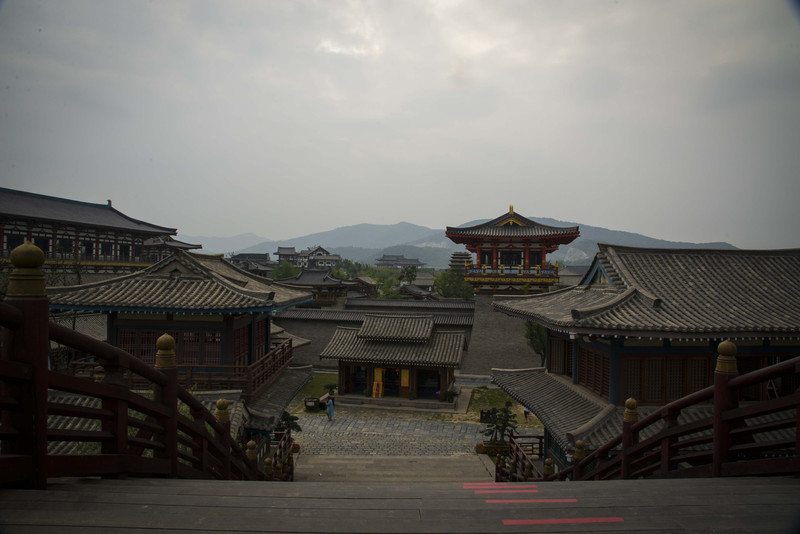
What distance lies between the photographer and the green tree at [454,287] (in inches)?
2227

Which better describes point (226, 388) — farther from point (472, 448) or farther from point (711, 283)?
point (711, 283)

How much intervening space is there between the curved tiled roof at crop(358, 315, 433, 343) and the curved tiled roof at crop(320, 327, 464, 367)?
38 centimetres

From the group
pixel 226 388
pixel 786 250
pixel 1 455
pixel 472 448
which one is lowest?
pixel 472 448

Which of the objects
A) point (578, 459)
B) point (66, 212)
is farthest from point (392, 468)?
point (66, 212)

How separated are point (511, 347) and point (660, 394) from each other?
19.2m

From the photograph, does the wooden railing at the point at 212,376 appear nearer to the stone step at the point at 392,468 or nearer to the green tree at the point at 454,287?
the stone step at the point at 392,468

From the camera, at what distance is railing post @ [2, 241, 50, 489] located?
2.88 meters

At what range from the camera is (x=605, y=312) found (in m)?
10.2

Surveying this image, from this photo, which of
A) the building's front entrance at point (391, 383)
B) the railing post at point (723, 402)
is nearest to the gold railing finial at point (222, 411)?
the railing post at point (723, 402)

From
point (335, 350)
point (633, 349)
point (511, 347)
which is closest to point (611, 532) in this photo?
point (633, 349)

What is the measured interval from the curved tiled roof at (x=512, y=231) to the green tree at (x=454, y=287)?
23486 mm

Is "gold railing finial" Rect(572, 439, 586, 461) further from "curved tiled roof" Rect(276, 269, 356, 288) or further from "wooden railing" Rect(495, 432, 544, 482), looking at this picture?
"curved tiled roof" Rect(276, 269, 356, 288)

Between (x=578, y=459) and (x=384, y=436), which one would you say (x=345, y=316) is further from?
(x=578, y=459)

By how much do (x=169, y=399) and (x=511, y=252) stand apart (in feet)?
97.5
